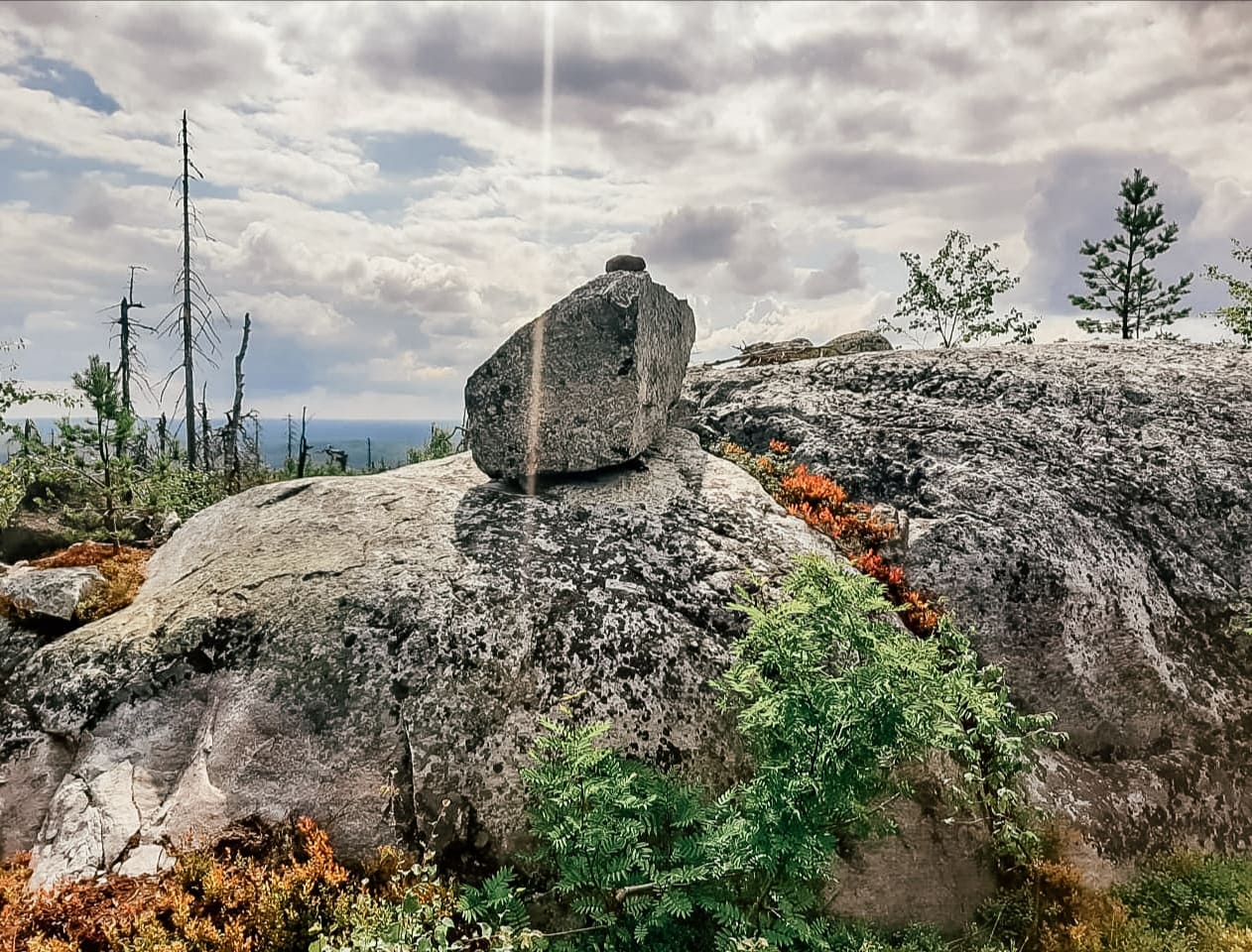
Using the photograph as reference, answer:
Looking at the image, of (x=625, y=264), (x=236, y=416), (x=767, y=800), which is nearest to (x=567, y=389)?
(x=625, y=264)

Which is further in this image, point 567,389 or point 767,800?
point 567,389

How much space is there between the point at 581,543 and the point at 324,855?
391 centimetres

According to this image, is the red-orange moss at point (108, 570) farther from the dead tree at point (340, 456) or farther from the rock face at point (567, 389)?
the dead tree at point (340, 456)

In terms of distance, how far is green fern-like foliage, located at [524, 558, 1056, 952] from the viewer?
546 cm

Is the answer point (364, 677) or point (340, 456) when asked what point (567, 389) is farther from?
point (340, 456)

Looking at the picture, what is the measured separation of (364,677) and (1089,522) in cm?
→ 941

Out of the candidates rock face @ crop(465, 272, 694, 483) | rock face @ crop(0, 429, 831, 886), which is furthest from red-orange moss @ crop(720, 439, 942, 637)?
rock face @ crop(465, 272, 694, 483)

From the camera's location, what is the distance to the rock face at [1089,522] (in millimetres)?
8898

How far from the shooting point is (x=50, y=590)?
8.23 metres

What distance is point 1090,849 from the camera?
7863 mm

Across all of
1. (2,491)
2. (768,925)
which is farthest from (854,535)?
(2,491)

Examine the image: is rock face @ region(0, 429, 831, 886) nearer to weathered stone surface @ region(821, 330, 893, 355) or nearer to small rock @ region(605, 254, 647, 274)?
small rock @ region(605, 254, 647, 274)

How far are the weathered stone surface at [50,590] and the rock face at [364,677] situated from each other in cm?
35

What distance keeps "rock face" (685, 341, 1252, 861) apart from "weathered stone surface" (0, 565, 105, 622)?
878 cm
